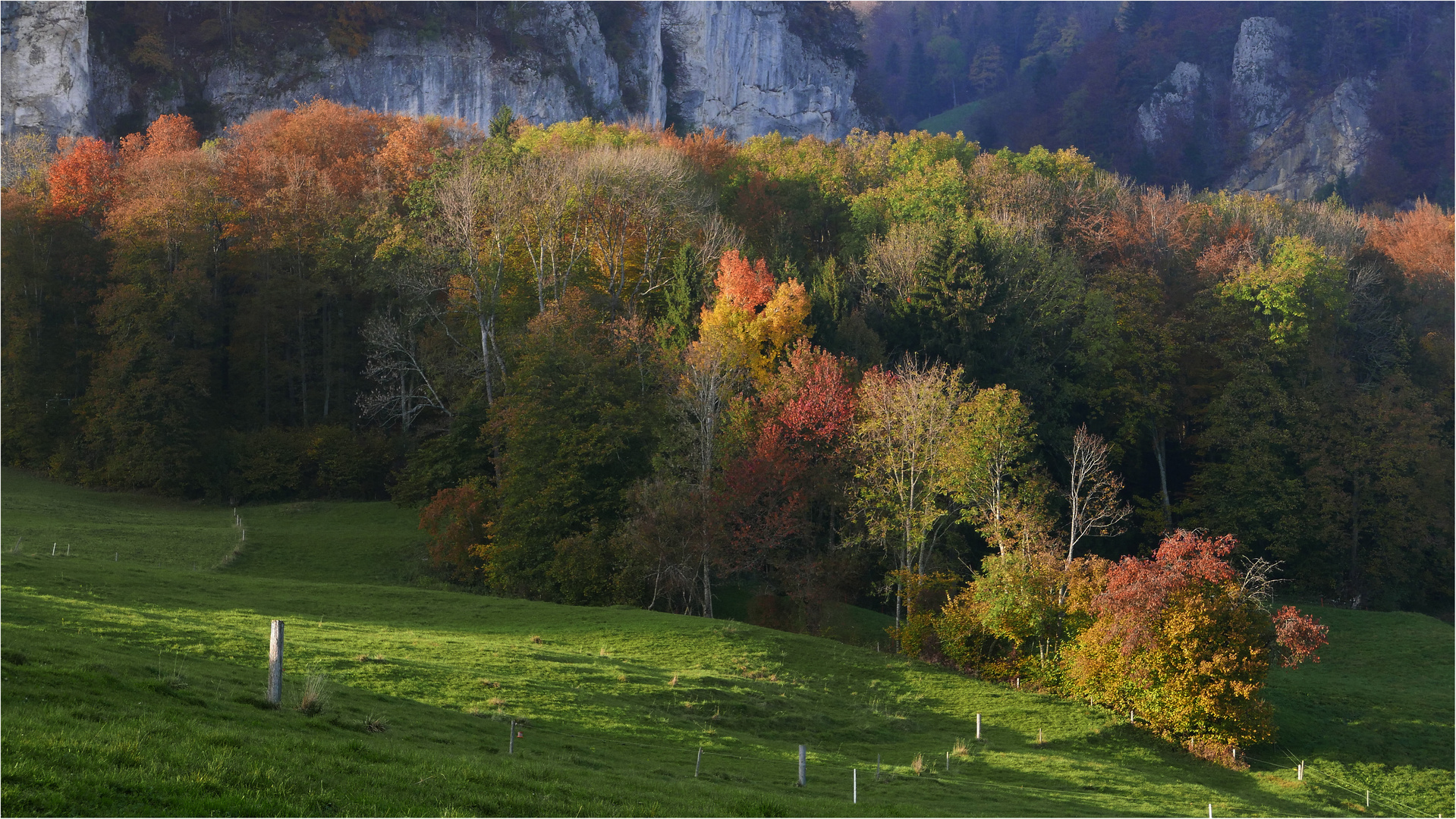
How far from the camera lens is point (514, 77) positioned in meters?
98.9

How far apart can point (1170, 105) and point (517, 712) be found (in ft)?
459

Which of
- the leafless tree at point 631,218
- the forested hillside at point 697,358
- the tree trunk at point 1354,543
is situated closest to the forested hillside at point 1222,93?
the forested hillside at point 697,358

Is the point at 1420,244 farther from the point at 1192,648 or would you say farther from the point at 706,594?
the point at 706,594

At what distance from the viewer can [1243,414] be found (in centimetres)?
6341

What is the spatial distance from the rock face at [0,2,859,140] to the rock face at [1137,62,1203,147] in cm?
3954

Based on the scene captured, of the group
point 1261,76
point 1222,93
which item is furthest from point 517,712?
point 1222,93

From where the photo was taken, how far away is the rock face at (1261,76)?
137125 millimetres

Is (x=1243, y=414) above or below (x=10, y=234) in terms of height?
below

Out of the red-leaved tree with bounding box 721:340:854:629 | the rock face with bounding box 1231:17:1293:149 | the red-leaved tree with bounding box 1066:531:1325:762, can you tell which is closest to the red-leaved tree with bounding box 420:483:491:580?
the red-leaved tree with bounding box 721:340:854:629

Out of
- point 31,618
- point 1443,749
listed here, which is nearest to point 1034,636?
point 1443,749

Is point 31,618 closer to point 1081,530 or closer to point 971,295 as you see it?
point 1081,530

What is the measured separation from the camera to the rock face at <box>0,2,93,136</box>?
258ft

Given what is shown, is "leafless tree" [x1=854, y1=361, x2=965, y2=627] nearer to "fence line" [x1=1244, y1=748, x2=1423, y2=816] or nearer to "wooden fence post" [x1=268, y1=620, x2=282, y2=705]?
"fence line" [x1=1244, y1=748, x2=1423, y2=816]

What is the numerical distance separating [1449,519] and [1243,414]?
12485 mm
